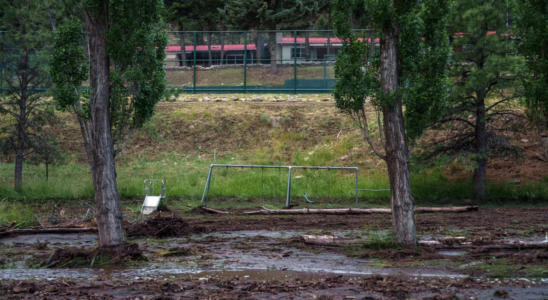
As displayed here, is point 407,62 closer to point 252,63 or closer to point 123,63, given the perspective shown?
point 123,63

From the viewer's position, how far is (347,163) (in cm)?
2506

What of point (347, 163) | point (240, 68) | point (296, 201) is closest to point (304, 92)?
point (240, 68)

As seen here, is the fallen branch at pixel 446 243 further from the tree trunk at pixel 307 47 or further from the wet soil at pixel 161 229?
the tree trunk at pixel 307 47

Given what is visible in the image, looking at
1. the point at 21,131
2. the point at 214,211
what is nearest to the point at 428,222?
the point at 214,211

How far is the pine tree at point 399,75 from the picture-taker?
39.8ft

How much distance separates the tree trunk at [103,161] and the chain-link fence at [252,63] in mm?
19775

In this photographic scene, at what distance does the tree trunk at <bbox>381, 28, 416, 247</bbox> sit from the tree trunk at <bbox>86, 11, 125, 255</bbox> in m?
5.53

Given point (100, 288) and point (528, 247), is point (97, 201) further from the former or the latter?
point (528, 247)

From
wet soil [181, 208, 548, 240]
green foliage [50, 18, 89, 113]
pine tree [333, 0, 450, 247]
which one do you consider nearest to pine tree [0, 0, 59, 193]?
wet soil [181, 208, 548, 240]

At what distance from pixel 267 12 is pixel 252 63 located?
4988 millimetres

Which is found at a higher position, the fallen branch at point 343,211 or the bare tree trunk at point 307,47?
the bare tree trunk at point 307,47

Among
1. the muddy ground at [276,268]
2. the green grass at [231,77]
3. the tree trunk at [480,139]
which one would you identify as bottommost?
the muddy ground at [276,268]

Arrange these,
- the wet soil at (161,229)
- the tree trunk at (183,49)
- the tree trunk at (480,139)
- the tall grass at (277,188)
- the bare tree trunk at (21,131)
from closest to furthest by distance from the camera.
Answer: the wet soil at (161,229) → the tree trunk at (480,139) → the tall grass at (277,188) → the bare tree trunk at (21,131) → the tree trunk at (183,49)

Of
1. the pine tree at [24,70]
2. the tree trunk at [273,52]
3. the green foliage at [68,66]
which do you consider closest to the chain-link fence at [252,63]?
the tree trunk at [273,52]
